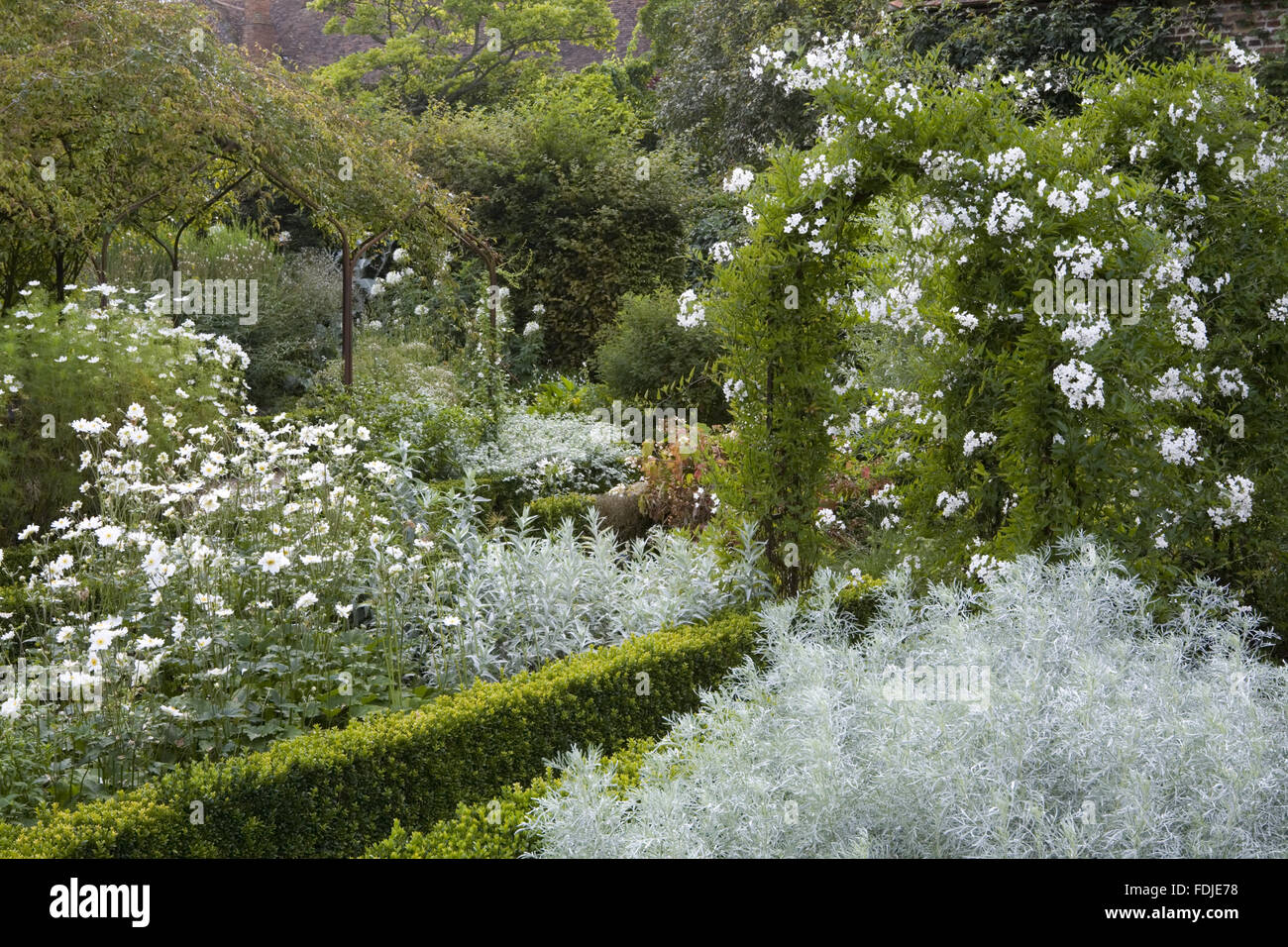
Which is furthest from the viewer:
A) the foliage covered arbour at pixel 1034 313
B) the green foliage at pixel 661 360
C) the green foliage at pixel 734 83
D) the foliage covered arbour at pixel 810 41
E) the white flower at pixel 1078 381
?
the green foliage at pixel 734 83

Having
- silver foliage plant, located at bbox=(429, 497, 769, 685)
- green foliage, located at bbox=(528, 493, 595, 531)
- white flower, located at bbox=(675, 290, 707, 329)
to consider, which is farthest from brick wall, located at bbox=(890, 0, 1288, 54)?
silver foliage plant, located at bbox=(429, 497, 769, 685)

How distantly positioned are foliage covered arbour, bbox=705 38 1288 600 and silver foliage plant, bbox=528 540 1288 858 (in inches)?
50.6

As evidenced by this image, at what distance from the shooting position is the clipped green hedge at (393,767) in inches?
117

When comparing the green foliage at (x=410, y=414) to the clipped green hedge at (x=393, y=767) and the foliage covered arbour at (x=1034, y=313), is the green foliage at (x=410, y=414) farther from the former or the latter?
the clipped green hedge at (x=393, y=767)

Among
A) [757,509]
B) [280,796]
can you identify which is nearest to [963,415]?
[757,509]

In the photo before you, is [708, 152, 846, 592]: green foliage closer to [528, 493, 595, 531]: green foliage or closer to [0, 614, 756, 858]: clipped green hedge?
[0, 614, 756, 858]: clipped green hedge

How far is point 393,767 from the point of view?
3441mm

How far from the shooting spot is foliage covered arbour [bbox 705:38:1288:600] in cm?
395

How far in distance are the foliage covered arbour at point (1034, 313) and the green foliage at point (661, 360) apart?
18.7 feet

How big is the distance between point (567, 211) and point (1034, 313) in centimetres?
1073

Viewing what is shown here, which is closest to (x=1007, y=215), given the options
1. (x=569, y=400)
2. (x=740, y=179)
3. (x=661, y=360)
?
(x=740, y=179)

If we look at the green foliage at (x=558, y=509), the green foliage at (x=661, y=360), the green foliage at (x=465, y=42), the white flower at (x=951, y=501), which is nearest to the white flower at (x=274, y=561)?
the white flower at (x=951, y=501)

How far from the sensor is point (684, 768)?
107 inches

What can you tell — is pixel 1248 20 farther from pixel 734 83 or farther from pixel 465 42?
pixel 465 42
